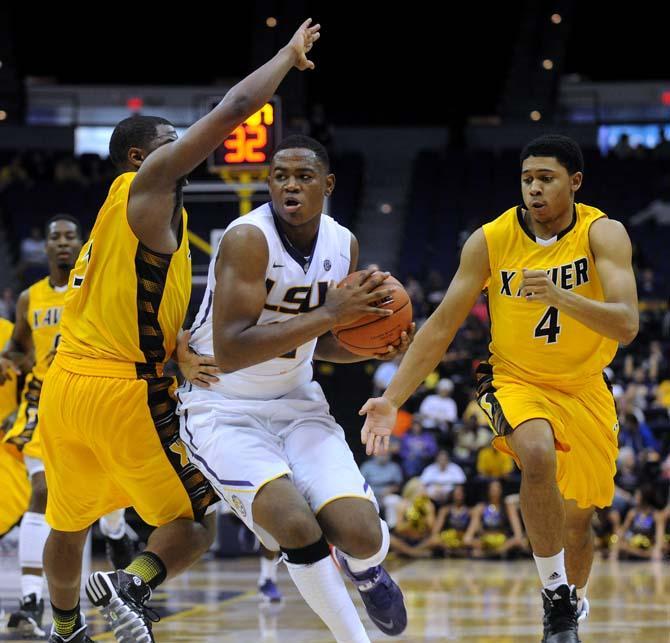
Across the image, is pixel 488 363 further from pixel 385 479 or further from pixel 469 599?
pixel 385 479

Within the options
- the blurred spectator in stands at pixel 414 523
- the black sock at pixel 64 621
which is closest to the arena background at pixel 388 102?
the blurred spectator in stands at pixel 414 523

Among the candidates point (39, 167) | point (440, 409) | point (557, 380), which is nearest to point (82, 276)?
point (557, 380)

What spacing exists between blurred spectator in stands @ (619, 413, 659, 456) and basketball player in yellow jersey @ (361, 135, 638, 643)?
8.39 metres

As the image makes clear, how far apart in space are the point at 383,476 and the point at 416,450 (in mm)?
653

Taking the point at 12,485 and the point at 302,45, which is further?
the point at 12,485

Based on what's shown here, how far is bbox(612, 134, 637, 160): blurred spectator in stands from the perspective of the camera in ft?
77.6

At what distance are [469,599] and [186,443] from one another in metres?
4.63

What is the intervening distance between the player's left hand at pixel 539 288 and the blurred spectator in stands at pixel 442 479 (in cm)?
897

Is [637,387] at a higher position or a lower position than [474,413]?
higher

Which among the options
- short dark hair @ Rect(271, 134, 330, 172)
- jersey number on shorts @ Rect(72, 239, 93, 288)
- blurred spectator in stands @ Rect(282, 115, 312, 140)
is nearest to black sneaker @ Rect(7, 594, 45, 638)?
jersey number on shorts @ Rect(72, 239, 93, 288)

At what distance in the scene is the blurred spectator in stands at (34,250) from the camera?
65.8 ft

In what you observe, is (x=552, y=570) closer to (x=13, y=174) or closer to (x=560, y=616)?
(x=560, y=616)

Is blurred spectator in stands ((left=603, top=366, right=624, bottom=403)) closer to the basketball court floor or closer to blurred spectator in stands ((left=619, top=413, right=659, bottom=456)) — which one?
blurred spectator in stands ((left=619, top=413, right=659, bottom=456))

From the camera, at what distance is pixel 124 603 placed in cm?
457
